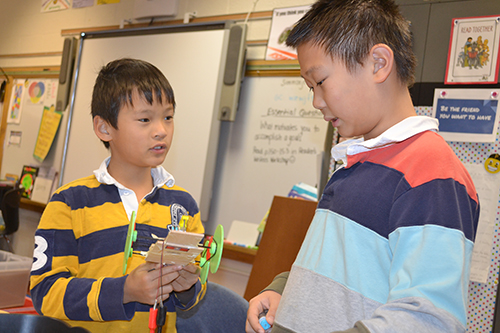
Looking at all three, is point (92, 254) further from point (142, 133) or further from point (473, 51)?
point (473, 51)

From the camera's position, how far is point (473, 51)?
1403 millimetres

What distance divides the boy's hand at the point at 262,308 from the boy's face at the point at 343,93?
12.1 inches

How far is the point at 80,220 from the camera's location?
987 millimetres

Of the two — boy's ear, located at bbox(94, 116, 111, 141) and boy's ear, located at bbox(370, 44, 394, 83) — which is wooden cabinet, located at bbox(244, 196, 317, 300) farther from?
boy's ear, located at bbox(370, 44, 394, 83)

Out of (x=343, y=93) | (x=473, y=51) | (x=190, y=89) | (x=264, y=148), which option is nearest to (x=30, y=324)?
(x=343, y=93)

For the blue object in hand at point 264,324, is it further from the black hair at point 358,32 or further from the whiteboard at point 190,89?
the whiteboard at point 190,89

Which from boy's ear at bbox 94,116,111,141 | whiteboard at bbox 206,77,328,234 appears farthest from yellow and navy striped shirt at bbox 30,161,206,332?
whiteboard at bbox 206,77,328,234

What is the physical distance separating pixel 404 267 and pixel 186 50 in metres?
2.68

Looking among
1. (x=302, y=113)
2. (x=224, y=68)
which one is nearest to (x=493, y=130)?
(x=302, y=113)

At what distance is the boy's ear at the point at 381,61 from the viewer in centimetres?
67

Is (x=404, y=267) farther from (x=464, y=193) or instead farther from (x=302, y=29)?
(x=302, y=29)

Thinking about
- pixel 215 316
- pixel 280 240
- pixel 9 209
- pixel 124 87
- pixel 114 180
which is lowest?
pixel 9 209

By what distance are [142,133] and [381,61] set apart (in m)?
0.60

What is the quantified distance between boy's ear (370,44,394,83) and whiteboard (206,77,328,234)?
188 cm
